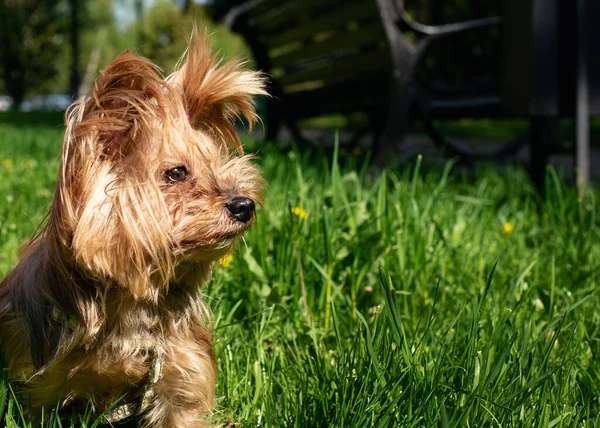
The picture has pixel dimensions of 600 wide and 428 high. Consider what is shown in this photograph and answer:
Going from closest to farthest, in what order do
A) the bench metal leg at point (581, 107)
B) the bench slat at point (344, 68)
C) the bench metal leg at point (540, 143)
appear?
1. the bench metal leg at point (581, 107)
2. the bench metal leg at point (540, 143)
3. the bench slat at point (344, 68)

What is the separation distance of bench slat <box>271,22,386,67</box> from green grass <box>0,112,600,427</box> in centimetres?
118

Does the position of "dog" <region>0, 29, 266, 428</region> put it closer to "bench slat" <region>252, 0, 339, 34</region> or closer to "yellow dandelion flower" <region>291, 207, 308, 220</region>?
"yellow dandelion flower" <region>291, 207, 308, 220</region>

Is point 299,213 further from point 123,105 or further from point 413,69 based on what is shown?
point 413,69

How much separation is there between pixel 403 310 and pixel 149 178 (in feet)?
4.02

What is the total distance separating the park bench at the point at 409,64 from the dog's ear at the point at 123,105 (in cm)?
265

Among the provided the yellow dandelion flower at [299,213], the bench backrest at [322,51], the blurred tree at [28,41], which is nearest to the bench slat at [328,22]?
the bench backrest at [322,51]

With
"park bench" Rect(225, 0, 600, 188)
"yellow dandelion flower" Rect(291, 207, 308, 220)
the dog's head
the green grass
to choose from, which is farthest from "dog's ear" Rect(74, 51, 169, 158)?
"park bench" Rect(225, 0, 600, 188)

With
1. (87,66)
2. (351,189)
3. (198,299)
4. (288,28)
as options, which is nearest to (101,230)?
(198,299)

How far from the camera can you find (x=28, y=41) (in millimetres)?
36688

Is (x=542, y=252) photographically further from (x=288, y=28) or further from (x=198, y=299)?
(x=288, y=28)

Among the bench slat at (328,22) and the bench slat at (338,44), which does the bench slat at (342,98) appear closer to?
the bench slat at (338,44)

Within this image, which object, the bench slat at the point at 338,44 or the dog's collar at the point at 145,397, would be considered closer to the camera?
the dog's collar at the point at 145,397

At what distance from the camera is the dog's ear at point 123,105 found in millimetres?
1756

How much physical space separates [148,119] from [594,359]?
147 cm
